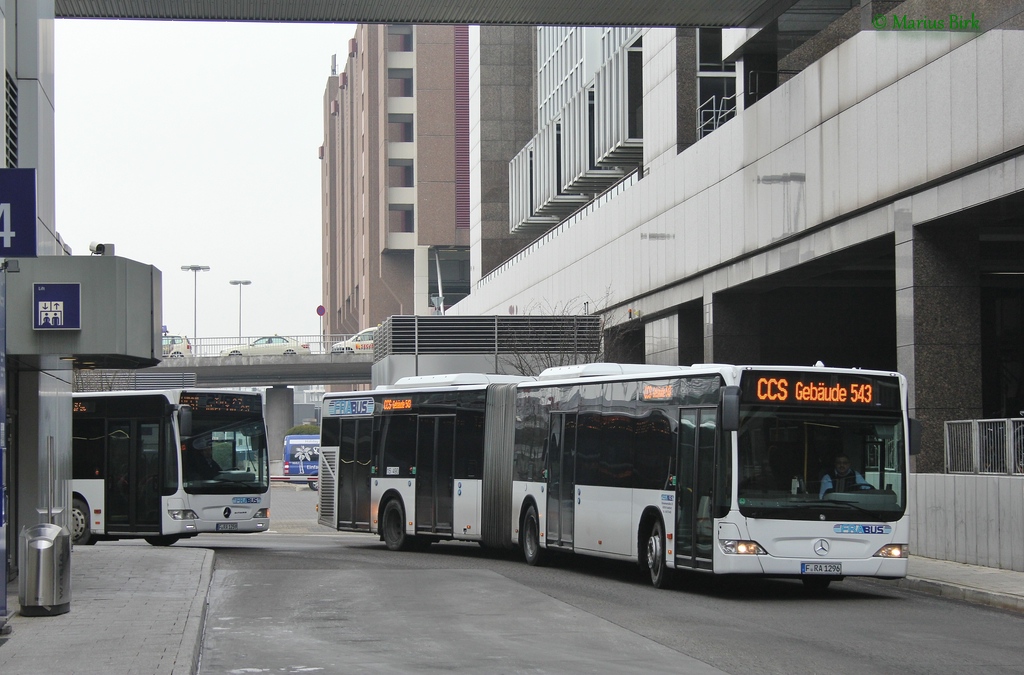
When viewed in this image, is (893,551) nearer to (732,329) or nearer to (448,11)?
(448,11)

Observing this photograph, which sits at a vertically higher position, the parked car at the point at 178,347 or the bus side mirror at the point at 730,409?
the parked car at the point at 178,347

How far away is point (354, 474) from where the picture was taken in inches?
1059

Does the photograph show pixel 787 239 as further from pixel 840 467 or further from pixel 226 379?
pixel 226 379

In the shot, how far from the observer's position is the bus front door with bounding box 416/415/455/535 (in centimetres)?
2462

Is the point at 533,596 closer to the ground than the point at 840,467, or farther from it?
closer to the ground

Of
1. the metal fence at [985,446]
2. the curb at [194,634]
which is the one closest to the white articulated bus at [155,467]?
the curb at [194,634]

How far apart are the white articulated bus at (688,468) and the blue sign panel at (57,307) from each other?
23.7 feet

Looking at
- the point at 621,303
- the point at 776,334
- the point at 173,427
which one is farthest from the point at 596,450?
the point at 621,303

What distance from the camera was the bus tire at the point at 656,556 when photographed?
18.0 metres

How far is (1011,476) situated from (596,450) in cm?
580

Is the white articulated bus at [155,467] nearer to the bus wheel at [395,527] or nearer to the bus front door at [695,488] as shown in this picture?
the bus wheel at [395,527]

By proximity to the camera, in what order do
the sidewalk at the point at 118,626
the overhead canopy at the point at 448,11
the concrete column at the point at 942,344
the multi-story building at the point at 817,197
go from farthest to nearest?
1. the overhead canopy at the point at 448,11
2. the concrete column at the point at 942,344
3. the multi-story building at the point at 817,197
4. the sidewalk at the point at 118,626

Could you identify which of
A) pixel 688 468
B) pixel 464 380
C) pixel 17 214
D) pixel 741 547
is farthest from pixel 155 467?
pixel 17 214

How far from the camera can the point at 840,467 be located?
16.9 metres
